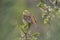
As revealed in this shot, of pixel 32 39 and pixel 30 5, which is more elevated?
pixel 30 5

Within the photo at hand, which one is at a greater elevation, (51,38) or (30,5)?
(30,5)

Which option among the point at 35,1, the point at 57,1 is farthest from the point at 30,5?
the point at 57,1

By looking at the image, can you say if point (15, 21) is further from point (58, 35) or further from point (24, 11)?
point (58, 35)

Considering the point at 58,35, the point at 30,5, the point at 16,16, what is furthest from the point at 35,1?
the point at 58,35

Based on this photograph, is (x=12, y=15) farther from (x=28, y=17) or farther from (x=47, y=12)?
(x=47, y=12)

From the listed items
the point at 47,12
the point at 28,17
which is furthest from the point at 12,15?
the point at 47,12

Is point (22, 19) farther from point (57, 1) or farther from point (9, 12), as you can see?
point (57, 1)

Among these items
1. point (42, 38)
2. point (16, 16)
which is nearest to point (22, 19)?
point (16, 16)
